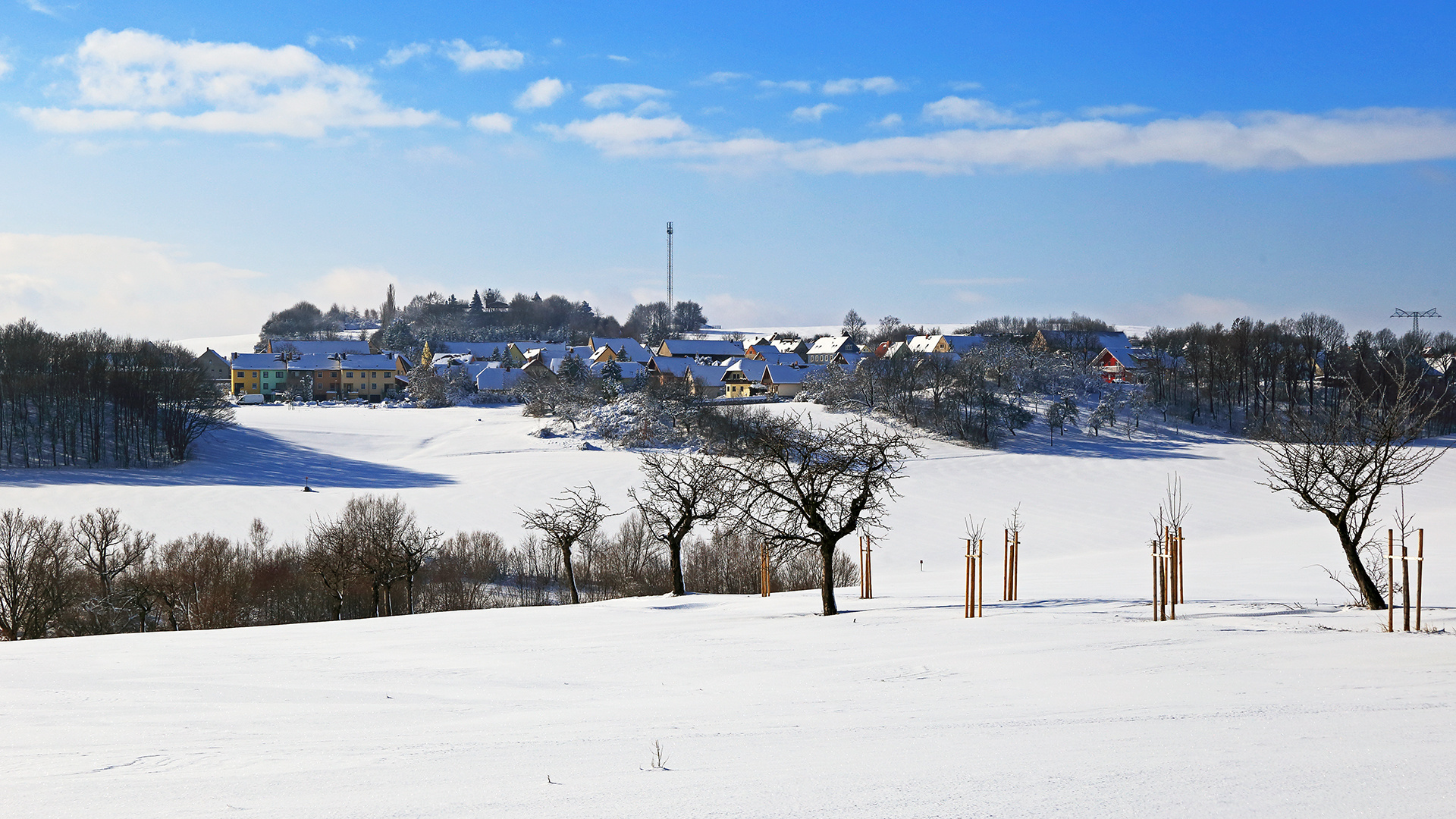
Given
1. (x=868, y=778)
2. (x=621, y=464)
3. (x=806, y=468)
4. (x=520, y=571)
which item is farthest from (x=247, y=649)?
(x=621, y=464)

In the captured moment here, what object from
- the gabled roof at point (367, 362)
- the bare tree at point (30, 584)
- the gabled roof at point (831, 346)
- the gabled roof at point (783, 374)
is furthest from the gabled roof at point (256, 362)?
the bare tree at point (30, 584)

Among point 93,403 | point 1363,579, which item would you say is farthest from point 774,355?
point 1363,579

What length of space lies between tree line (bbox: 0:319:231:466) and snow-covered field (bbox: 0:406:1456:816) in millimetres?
59594

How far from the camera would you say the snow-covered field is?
280 inches

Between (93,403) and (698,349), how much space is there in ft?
343

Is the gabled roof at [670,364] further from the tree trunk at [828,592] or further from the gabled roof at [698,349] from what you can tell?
the tree trunk at [828,592]

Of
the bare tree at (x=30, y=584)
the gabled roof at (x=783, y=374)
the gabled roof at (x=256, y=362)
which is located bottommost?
the bare tree at (x=30, y=584)

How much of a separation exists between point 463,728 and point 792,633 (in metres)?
9.09

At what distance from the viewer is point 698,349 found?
555 ft

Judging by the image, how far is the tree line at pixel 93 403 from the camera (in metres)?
70.4

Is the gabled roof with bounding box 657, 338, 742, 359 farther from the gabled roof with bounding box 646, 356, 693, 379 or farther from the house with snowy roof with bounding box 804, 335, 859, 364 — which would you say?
the house with snowy roof with bounding box 804, 335, 859, 364

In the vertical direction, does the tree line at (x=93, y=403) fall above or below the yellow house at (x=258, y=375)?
below

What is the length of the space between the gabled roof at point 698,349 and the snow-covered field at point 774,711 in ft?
452

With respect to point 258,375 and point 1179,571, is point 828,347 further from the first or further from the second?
point 1179,571
